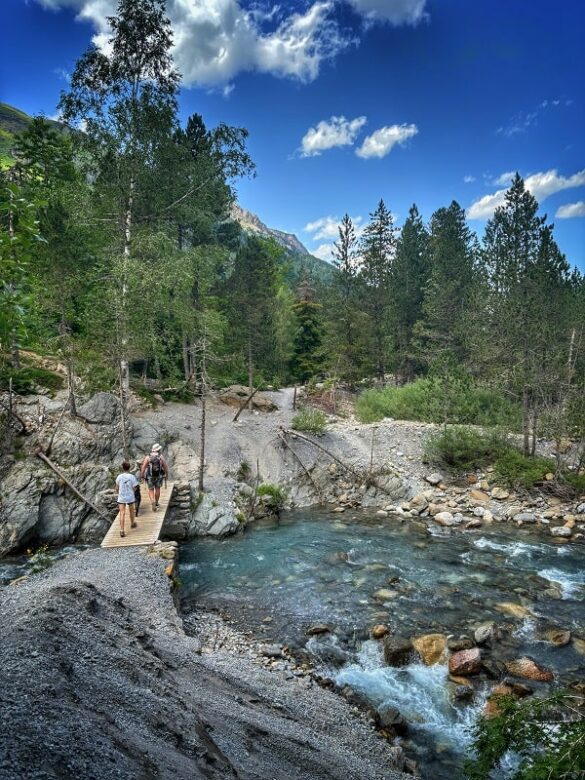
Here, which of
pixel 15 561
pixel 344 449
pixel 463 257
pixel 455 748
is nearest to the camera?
pixel 455 748

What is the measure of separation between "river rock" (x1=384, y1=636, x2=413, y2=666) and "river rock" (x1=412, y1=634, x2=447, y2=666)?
0.66ft

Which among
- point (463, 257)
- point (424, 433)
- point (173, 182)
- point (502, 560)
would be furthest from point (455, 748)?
point (463, 257)

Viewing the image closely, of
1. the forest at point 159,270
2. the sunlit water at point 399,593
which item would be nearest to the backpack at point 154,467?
the sunlit water at point 399,593

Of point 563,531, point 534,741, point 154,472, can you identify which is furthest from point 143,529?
point 563,531

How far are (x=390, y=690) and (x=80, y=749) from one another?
604 cm

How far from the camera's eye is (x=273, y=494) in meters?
18.6

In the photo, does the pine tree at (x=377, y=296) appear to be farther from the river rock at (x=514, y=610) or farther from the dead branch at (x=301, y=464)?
the river rock at (x=514, y=610)

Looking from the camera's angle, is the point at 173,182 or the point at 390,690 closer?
the point at 390,690

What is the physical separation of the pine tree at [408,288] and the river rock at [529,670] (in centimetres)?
2873

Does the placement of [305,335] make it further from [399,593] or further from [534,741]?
[534,741]

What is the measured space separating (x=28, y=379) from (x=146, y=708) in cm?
1699

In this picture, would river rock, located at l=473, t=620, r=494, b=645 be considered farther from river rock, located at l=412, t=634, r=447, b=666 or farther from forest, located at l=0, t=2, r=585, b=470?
forest, located at l=0, t=2, r=585, b=470

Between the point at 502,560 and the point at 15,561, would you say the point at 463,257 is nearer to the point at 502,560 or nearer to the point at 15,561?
the point at 502,560

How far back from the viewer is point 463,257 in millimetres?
35562
